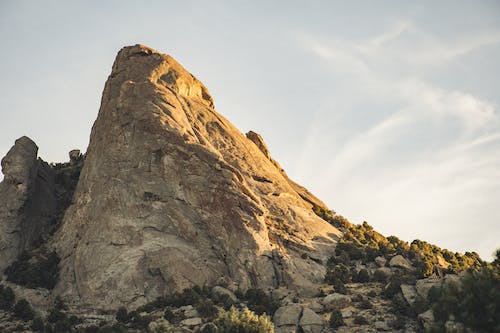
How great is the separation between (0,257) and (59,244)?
666cm

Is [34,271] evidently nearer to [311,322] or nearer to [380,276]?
[311,322]

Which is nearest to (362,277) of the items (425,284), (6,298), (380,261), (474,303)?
(380,261)

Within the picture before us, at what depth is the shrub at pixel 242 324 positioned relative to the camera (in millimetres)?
50156

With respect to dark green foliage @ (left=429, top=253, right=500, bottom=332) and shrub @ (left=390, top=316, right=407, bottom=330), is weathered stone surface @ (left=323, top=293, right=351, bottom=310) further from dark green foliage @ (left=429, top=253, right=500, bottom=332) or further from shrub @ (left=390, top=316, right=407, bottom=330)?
dark green foliage @ (left=429, top=253, right=500, bottom=332)

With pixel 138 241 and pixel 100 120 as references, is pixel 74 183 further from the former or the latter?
pixel 138 241

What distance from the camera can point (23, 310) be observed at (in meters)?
63.8

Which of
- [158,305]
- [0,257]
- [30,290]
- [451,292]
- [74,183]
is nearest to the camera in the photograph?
[451,292]

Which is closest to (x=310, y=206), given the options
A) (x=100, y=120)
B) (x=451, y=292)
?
(x=100, y=120)

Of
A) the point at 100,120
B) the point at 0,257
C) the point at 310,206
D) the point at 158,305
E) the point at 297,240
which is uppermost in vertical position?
the point at 100,120

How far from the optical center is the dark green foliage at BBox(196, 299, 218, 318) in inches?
2367

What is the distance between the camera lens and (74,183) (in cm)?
8988

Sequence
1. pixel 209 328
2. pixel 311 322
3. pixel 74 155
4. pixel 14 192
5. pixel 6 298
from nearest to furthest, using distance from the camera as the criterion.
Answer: pixel 209 328 → pixel 311 322 → pixel 6 298 → pixel 14 192 → pixel 74 155

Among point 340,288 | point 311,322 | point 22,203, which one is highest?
point 22,203

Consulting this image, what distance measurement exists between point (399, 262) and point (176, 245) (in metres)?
25.5
